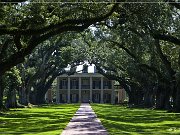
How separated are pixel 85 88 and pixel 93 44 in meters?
59.6

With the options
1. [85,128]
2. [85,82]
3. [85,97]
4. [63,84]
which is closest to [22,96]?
[85,128]

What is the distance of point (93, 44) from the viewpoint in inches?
2517

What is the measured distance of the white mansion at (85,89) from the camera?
12256 centimetres

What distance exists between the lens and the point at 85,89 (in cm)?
12281

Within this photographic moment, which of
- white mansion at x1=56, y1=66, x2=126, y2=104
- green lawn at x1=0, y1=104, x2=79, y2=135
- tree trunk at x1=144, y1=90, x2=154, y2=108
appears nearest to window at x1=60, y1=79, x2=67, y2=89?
white mansion at x1=56, y1=66, x2=126, y2=104

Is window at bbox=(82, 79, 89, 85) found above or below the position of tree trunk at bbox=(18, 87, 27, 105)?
above

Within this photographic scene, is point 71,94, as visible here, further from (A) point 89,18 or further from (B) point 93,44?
(A) point 89,18

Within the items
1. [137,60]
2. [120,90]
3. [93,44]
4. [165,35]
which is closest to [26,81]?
[93,44]

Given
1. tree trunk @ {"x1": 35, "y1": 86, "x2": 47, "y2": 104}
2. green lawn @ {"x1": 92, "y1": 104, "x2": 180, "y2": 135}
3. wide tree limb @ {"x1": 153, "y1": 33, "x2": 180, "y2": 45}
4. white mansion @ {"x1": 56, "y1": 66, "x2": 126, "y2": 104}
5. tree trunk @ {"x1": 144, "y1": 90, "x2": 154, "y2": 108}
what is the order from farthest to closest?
white mansion @ {"x1": 56, "y1": 66, "x2": 126, "y2": 104} < tree trunk @ {"x1": 35, "y1": 86, "x2": 47, "y2": 104} < tree trunk @ {"x1": 144, "y1": 90, "x2": 154, "y2": 108} < wide tree limb @ {"x1": 153, "y1": 33, "x2": 180, "y2": 45} < green lawn @ {"x1": 92, "y1": 104, "x2": 180, "y2": 135}

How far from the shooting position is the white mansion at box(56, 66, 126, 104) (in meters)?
123

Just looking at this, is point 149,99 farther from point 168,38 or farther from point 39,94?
point 168,38

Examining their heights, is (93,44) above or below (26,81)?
above

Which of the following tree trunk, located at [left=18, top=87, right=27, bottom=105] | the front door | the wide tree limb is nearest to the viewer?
the wide tree limb

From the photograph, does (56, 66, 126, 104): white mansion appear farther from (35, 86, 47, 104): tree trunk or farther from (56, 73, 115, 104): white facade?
(35, 86, 47, 104): tree trunk
